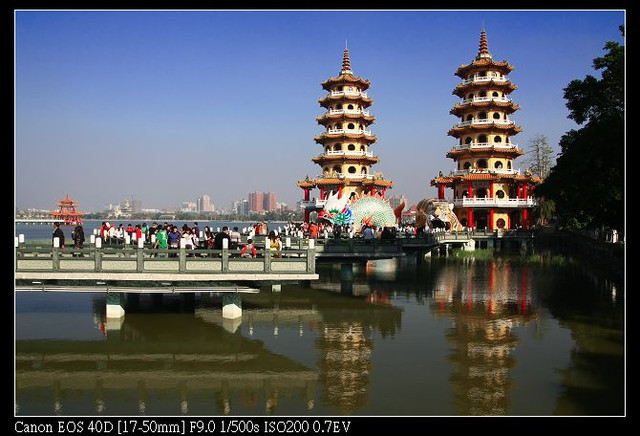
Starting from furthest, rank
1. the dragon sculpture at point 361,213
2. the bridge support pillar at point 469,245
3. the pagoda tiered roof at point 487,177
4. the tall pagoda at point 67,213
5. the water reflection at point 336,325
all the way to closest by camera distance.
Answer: the tall pagoda at point 67,213, the pagoda tiered roof at point 487,177, the bridge support pillar at point 469,245, the dragon sculpture at point 361,213, the water reflection at point 336,325

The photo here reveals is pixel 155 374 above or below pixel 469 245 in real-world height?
below

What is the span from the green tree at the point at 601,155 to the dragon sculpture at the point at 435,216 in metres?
13.5

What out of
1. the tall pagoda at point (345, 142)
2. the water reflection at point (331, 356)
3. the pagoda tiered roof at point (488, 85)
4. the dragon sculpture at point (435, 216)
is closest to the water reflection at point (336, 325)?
the water reflection at point (331, 356)

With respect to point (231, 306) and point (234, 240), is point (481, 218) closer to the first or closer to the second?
point (234, 240)

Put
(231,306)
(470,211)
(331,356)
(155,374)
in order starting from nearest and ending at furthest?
(155,374) → (331,356) → (231,306) → (470,211)

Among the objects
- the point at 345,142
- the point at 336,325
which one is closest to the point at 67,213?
the point at 345,142

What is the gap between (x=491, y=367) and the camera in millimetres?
13016

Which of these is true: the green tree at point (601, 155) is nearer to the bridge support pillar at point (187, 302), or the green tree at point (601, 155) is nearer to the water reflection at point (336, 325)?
the water reflection at point (336, 325)

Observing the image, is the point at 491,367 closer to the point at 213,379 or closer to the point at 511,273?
the point at 213,379

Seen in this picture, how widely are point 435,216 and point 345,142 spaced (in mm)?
16165

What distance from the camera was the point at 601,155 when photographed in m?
24.5

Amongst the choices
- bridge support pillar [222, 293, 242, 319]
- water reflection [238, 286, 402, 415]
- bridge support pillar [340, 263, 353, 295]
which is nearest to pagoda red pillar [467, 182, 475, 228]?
water reflection [238, 286, 402, 415]

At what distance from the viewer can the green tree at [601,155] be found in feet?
79.8
